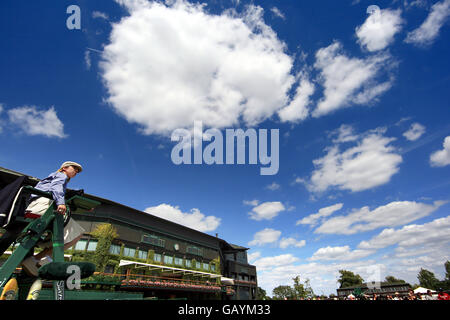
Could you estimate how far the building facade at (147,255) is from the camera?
22984 millimetres

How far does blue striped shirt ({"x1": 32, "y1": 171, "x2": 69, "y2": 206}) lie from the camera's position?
2879 millimetres

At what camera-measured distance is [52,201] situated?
2930 millimetres

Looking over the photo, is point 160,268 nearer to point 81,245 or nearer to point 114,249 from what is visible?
point 114,249

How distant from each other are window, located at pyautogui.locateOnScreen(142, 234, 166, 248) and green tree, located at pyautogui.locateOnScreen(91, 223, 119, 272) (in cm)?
434

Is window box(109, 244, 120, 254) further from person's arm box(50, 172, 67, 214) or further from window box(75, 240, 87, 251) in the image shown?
person's arm box(50, 172, 67, 214)

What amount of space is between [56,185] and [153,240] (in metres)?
29.7

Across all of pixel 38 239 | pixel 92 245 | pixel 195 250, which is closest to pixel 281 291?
pixel 195 250

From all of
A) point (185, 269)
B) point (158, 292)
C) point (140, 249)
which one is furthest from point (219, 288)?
point (140, 249)

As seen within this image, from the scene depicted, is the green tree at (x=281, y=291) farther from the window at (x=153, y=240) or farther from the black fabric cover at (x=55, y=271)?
the black fabric cover at (x=55, y=271)

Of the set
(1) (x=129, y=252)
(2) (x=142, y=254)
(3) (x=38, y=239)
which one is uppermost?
(3) (x=38, y=239)

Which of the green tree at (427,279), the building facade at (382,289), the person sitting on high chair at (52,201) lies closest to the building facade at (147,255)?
the person sitting on high chair at (52,201)
